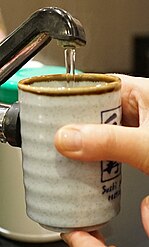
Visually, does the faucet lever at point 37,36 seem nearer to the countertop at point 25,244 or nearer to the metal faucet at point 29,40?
the metal faucet at point 29,40

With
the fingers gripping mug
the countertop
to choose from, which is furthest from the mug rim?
the countertop

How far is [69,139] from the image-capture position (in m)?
0.40

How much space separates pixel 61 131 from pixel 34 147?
0.11 ft

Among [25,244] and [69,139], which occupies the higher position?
[69,139]

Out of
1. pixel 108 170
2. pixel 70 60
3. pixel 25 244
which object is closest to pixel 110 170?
pixel 108 170

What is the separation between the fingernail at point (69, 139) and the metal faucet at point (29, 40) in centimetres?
8

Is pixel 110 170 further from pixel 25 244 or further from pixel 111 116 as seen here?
pixel 25 244

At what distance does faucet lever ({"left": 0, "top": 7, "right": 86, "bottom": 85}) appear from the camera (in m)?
0.44

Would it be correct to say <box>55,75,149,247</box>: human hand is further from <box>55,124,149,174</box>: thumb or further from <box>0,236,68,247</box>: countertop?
<box>0,236,68,247</box>: countertop

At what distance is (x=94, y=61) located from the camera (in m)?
1.19

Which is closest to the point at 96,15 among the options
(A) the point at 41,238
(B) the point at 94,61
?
(B) the point at 94,61

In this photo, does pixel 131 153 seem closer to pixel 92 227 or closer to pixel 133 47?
pixel 92 227

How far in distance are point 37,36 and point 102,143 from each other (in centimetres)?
14

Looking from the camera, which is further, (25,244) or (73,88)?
(25,244)
